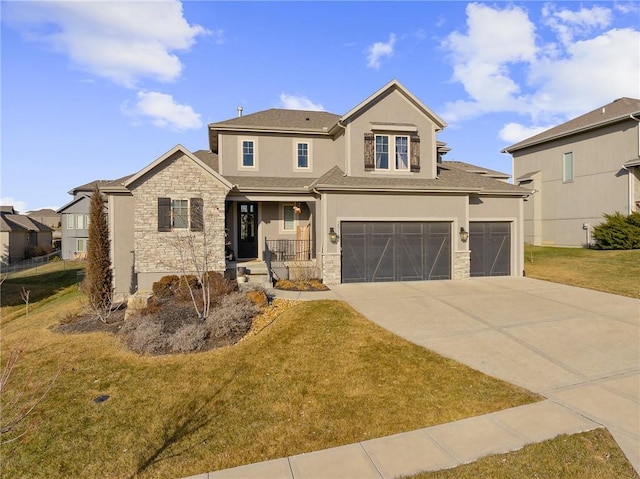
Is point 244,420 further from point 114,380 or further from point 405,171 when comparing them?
point 405,171

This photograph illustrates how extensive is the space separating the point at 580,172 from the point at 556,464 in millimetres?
26207

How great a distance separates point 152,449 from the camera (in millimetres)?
5184

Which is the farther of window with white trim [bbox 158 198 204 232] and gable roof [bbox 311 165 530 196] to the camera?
gable roof [bbox 311 165 530 196]

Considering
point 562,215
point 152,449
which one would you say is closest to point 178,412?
point 152,449

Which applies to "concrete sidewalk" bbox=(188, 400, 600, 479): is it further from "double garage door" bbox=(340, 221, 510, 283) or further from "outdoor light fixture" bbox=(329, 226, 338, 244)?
"double garage door" bbox=(340, 221, 510, 283)

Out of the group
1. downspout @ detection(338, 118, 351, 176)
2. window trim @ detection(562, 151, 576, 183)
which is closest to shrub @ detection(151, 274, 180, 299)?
downspout @ detection(338, 118, 351, 176)

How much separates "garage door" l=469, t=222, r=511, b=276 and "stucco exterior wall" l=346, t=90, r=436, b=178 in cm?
344

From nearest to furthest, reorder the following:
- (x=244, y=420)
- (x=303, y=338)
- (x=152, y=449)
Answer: (x=152, y=449), (x=244, y=420), (x=303, y=338)

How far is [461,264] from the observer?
15852 millimetres

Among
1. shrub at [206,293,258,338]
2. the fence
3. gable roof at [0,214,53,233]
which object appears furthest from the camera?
gable roof at [0,214,53,233]

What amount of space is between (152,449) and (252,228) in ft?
44.3

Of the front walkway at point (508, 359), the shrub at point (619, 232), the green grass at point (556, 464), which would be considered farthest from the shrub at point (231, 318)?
the shrub at point (619, 232)

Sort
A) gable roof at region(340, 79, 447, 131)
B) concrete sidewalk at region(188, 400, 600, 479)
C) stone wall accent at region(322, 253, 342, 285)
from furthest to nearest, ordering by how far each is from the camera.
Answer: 1. gable roof at region(340, 79, 447, 131)
2. stone wall accent at region(322, 253, 342, 285)
3. concrete sidewalk at region(188, 400, 600, 479)

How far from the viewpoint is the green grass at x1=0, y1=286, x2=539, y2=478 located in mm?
5059
